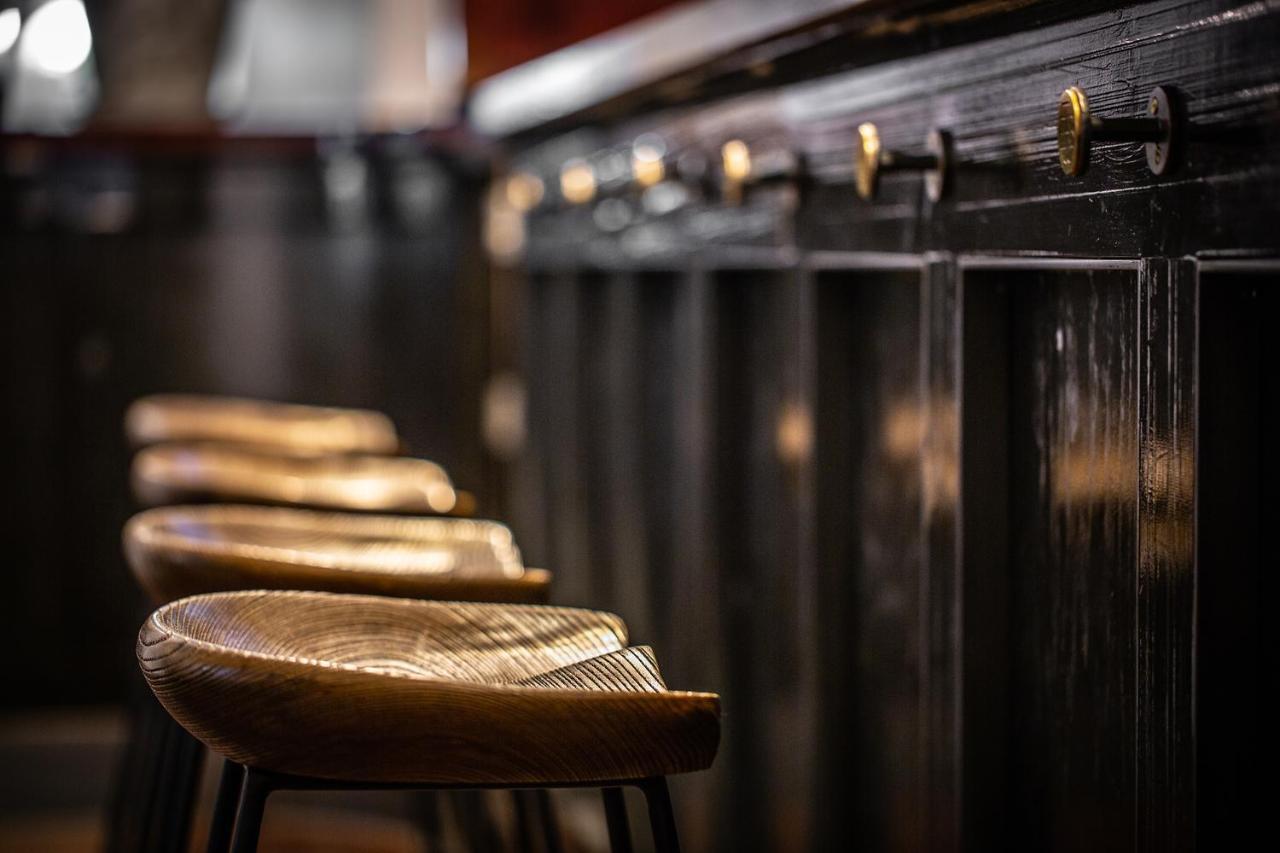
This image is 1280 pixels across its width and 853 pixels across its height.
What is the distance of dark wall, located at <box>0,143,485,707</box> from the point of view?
405cm

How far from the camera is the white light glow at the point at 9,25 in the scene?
180 inches

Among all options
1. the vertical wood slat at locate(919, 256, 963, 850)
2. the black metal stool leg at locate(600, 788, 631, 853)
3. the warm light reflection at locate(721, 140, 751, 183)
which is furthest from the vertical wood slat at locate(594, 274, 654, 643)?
the black metal stool leg at locate(600, 788, 631, 853)

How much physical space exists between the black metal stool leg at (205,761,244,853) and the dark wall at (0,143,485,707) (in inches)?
113

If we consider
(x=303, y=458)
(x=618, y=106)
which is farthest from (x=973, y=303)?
(x=303, y=458)

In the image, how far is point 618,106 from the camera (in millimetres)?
2676

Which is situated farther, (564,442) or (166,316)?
(166,316)

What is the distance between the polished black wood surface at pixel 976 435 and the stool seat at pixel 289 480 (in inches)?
16.3

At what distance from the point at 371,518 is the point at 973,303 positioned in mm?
989

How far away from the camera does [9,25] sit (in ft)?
15.0

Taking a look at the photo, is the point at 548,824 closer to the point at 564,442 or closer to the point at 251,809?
the point at 251,809

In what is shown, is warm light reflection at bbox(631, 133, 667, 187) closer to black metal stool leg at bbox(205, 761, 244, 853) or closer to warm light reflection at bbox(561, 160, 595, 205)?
warm light reflection at bbox(561, 160, 595, 205)

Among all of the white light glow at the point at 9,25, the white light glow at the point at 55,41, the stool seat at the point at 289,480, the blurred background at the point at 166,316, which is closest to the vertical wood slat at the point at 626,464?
the stool seat at the point at 289,480

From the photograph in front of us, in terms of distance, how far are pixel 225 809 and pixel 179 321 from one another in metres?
3.01

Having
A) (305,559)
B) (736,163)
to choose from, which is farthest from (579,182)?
(305,559)
